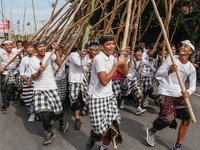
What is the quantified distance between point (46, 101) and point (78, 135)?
96 centimetres

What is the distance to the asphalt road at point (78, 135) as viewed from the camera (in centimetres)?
321

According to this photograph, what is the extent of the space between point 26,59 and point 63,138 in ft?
6.95

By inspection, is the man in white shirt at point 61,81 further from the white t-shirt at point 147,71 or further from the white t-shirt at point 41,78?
the white t-shirt at point 147,71

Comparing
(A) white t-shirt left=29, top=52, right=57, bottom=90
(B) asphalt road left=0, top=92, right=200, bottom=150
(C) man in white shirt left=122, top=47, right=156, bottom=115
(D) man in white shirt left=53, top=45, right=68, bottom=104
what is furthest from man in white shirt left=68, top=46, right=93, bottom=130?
(C) man in white shirt left=122, top=47, right=156, bottom=115

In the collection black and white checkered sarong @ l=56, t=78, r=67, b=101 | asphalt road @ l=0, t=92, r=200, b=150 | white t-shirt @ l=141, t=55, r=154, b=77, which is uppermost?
white t-shirt @ l=141, t=55, r=154, b=77

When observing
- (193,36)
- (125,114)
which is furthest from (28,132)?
(193,36)

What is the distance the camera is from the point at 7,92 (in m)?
5.03

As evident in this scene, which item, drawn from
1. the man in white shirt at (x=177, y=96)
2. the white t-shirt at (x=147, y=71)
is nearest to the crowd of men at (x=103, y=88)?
the man in white shirt at (x=177, y=96)

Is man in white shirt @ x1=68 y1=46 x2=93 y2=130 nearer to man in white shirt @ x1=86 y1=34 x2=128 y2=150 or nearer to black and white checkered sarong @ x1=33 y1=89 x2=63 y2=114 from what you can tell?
black and white checkered sarong @ x1=33 y1=89 x2=63 y2=114

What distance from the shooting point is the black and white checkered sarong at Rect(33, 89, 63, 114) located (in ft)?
10.4

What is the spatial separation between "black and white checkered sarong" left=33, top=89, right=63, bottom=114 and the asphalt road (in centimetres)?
A: 64

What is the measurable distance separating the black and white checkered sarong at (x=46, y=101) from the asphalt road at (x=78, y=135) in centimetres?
64

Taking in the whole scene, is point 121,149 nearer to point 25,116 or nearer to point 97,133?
point 97,133

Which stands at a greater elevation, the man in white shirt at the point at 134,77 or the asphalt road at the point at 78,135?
the man in white shirt at the point at 134,77
